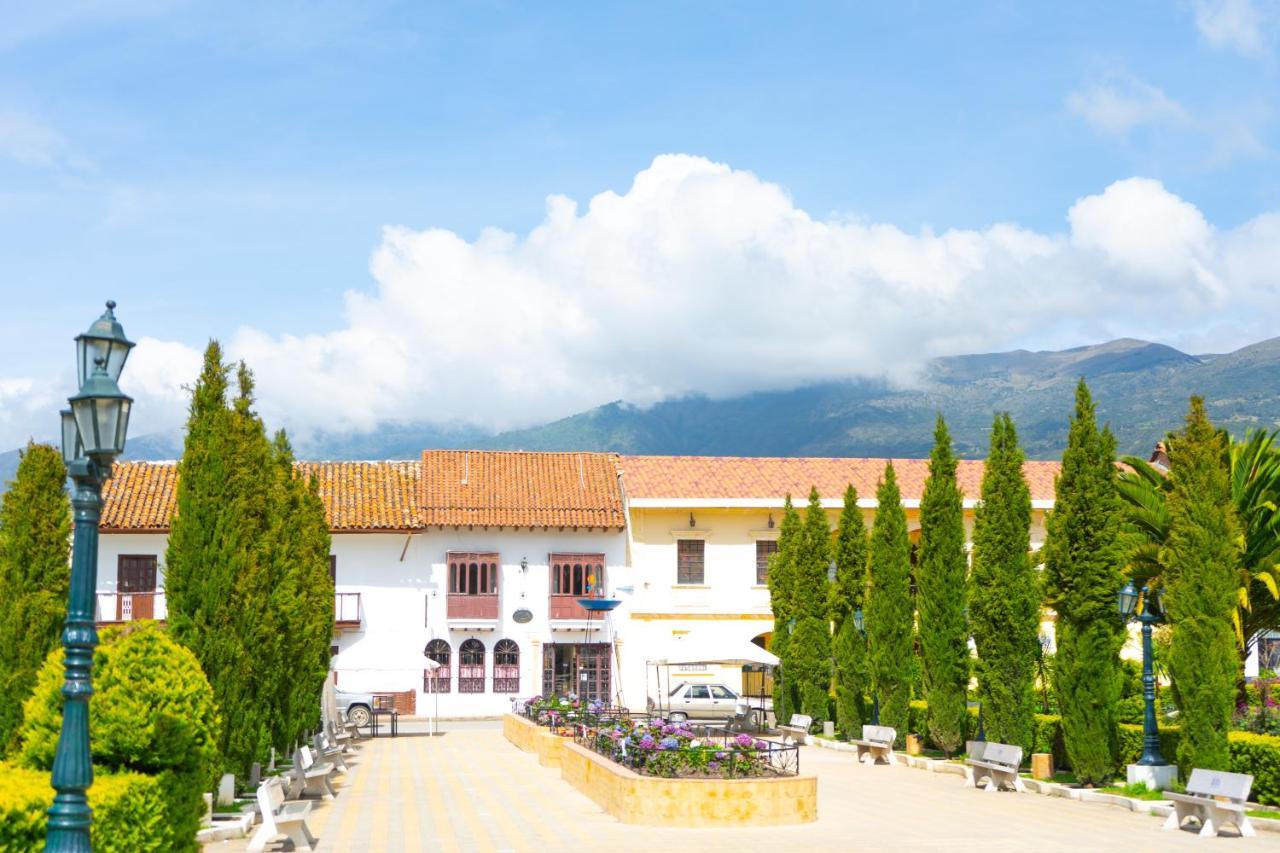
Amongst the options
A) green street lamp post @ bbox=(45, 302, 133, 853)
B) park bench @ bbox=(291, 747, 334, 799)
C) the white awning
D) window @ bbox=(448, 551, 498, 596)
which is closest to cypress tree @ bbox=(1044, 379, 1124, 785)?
park bench @ bbox=(291, 747, 334, 799)

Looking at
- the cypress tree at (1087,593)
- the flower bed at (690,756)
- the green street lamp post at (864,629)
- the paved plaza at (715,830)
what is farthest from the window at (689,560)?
the flower bed at (690,756)

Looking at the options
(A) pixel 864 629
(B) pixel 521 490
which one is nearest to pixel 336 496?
(B) pixel 521 490

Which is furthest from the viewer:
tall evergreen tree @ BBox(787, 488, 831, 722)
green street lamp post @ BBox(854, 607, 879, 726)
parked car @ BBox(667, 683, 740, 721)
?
parked car @ BBox(667, 683, 740, 721)

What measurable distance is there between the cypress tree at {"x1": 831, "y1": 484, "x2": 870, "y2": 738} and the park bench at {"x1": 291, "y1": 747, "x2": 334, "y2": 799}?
44.9ft

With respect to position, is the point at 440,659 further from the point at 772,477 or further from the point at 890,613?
the point at 890,613

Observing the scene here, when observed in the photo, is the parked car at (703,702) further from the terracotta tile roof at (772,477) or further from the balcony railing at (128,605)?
the balcony railing at (128,605)

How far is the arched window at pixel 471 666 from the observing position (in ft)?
144

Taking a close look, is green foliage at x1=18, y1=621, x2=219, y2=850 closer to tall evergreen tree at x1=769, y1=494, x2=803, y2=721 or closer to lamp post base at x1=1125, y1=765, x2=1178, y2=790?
lamp post base at x1=1125, y1=765, x2=1178, y2=790

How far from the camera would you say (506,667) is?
44125 millimetres

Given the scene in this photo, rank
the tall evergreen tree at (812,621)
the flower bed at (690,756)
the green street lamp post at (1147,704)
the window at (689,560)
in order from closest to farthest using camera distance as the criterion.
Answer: the flower bed at (690,756) → the green street lamp post at (1147,704) → the tall evergreen tree at (812,621) → the window at (689,560)

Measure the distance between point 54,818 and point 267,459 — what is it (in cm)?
1220

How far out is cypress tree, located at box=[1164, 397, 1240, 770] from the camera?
18438mm

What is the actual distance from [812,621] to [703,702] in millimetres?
5494

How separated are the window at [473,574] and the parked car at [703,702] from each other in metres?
8.61
